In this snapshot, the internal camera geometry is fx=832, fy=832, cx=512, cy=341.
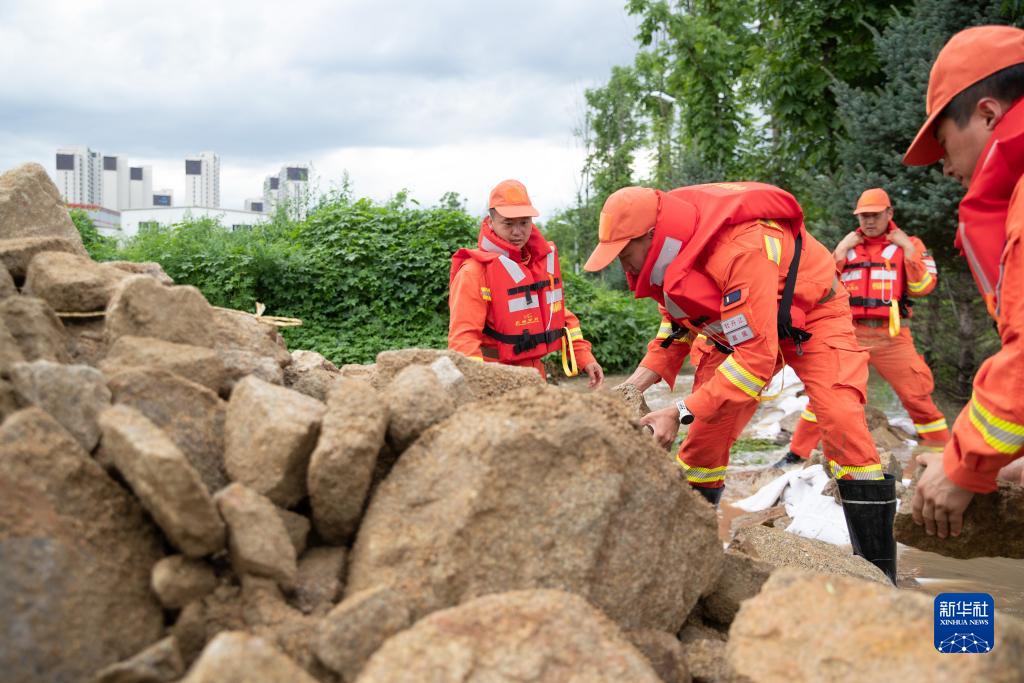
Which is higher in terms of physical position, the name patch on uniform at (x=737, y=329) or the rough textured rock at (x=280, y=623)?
the name patch on uniform at (x=737, y=329)

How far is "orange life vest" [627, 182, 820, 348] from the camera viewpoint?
160 inches

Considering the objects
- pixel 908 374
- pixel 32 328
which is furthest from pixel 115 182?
pixel 32 328

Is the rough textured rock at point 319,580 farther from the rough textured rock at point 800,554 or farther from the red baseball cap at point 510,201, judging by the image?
the red baseball cap at point 510,201

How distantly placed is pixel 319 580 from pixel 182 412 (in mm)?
677

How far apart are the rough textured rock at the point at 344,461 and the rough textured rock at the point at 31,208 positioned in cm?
173

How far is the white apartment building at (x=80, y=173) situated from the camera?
40.8 m

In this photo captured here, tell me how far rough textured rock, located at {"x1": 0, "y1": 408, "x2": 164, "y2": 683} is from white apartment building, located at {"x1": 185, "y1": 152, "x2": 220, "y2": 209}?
4504 cm

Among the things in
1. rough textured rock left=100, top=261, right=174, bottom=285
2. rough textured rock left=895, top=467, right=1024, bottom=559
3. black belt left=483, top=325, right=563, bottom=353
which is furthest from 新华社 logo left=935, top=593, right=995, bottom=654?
black belt left=483, top=325, right=563, bottom=353

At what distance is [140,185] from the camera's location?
48062mm

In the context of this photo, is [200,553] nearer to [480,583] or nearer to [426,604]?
[426,604]

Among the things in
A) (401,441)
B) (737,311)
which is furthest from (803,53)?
(401,441)

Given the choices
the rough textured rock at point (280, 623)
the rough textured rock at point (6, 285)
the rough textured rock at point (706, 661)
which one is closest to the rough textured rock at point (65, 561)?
the rough textured rock at point (280, 623)

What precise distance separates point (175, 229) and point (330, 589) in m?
13.8

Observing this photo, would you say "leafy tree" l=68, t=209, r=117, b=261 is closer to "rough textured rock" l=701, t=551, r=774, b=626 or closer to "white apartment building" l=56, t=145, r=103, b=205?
"rough textured rock" l=701, t=551, r=774, b=626
